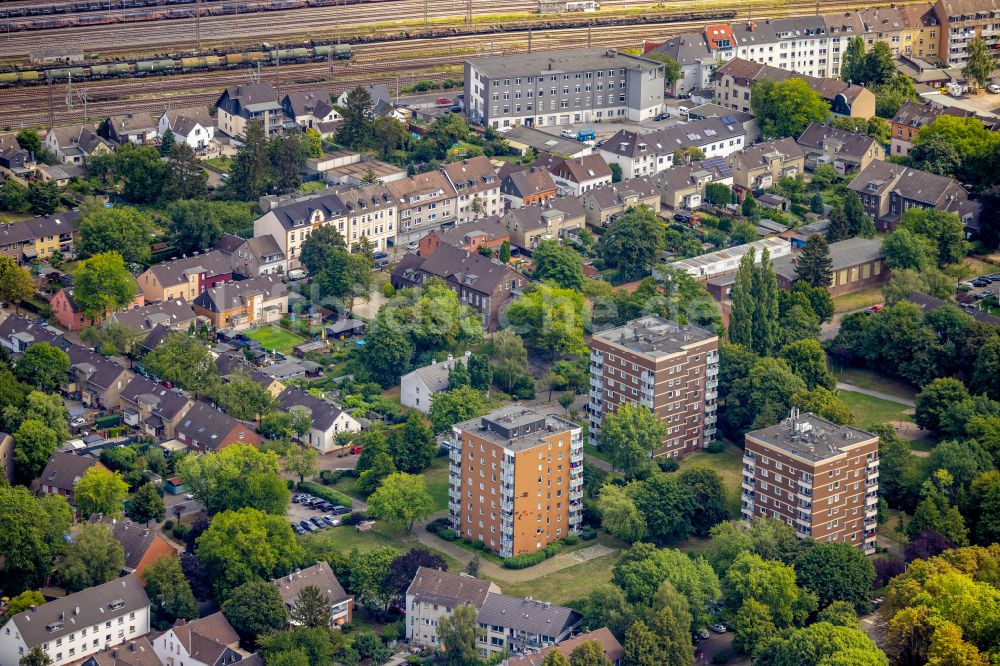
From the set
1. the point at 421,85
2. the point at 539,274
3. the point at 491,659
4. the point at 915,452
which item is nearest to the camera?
the point at 491,659

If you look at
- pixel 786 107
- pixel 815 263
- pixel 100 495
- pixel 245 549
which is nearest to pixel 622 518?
pixel 245 549

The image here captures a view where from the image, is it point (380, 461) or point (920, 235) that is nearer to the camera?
point (380, 461)

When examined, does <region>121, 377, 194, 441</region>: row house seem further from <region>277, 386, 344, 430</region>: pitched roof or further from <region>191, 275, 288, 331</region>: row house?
<region>191, 275, 288, 331</region>: row house

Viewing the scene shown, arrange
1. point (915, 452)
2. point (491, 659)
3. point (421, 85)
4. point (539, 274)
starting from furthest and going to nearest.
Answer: point (421, 85) < point (539, 274) < point (915, 452) < point (491, 659)

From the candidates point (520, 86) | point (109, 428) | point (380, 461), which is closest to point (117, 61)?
point (520, 86)

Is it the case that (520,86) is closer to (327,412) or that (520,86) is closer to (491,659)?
(327,412)

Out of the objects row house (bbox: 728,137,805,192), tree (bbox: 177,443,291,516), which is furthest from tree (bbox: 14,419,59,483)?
row house (bbox: 728,137,805,192)

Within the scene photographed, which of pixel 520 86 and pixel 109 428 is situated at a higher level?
pixel 520 86

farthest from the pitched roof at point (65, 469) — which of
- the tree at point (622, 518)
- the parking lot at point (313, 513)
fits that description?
the tree at point (622, 518)
